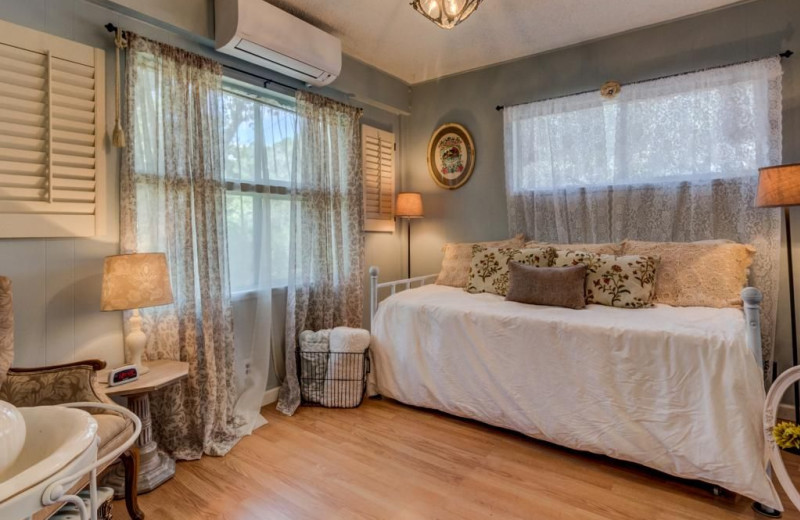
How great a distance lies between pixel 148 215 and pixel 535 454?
2.26m

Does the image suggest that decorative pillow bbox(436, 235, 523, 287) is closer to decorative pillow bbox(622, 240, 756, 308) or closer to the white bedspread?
the white bedspread

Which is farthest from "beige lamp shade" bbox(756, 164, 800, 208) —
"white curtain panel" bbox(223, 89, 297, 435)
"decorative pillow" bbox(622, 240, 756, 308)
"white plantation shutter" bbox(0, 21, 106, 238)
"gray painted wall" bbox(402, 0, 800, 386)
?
"white plantation shutter" bbox(0, 21, 106, 238)

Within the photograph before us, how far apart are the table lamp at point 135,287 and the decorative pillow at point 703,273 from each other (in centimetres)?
260

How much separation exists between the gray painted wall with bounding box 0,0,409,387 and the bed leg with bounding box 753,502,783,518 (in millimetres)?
2813

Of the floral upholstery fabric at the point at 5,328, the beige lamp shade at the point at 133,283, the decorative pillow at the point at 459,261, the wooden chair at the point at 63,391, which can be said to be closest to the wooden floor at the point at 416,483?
the wooden chair at the point at 63,391

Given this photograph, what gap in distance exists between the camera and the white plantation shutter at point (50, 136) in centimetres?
158

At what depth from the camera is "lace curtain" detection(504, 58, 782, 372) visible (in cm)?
234

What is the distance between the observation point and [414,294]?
8.97 feet

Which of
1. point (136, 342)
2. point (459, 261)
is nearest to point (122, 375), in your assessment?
point (136, 342)

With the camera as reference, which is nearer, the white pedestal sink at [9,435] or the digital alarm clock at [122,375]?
the white pedestal sink at [9,435]

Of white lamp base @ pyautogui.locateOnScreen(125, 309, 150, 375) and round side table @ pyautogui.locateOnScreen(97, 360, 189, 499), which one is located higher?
white lamp base @ pyautogui.locateOnScreen(125, 309, 150, 375)

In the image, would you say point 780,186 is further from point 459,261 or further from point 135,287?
point 135,287

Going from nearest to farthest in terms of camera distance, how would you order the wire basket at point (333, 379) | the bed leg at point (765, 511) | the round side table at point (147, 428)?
the bed leg at point (765, 511) < the round side table at point (147, 428) < the wire basket at point (333, 379)

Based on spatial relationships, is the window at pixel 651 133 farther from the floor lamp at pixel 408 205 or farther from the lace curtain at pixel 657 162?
the floor lamp at pixel 408 205
